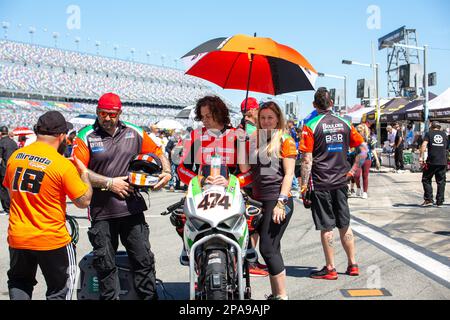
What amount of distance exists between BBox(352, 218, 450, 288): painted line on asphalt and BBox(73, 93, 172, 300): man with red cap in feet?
10.1

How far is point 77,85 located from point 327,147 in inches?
2551

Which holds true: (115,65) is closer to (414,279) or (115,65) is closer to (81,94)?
(81,94)

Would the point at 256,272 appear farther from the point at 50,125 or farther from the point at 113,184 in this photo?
the point at 50,125

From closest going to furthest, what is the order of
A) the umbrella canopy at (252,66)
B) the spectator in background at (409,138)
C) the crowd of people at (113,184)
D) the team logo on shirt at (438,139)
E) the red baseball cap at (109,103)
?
the crowd of people at (113,184) < the red baseball cap at (109,103) < the umbrella canopy at (252,66) < the team logo on shirt at (438,139) < the spectator in background at (409,138)

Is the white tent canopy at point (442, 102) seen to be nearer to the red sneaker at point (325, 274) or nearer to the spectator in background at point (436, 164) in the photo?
the spectator in background at point (436, 164)

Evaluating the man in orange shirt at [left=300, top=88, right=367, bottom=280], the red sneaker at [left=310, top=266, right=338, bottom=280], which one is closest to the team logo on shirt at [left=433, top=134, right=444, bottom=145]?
the man in orange shirt at [left=300, top=88, right=367, bottom=280]

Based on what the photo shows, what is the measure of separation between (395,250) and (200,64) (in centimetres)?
363

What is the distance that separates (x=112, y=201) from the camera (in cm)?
431

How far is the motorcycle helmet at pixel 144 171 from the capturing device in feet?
14.0

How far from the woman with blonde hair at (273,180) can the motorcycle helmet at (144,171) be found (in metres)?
0.72

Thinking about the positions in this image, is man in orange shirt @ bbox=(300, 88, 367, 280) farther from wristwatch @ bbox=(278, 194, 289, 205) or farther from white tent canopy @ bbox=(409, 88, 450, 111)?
white tent canopy @ bbox=(409, 88, 450, 111)

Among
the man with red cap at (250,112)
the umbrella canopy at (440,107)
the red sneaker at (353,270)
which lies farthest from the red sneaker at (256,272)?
the umbrella canopy at (440,107)

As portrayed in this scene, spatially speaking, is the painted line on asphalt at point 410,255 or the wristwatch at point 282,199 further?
the painted line on asphalt at point 410,255

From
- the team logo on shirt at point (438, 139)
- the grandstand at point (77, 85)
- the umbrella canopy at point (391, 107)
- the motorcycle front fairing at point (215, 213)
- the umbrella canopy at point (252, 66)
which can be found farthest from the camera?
the grandstand at point (77, 85)
